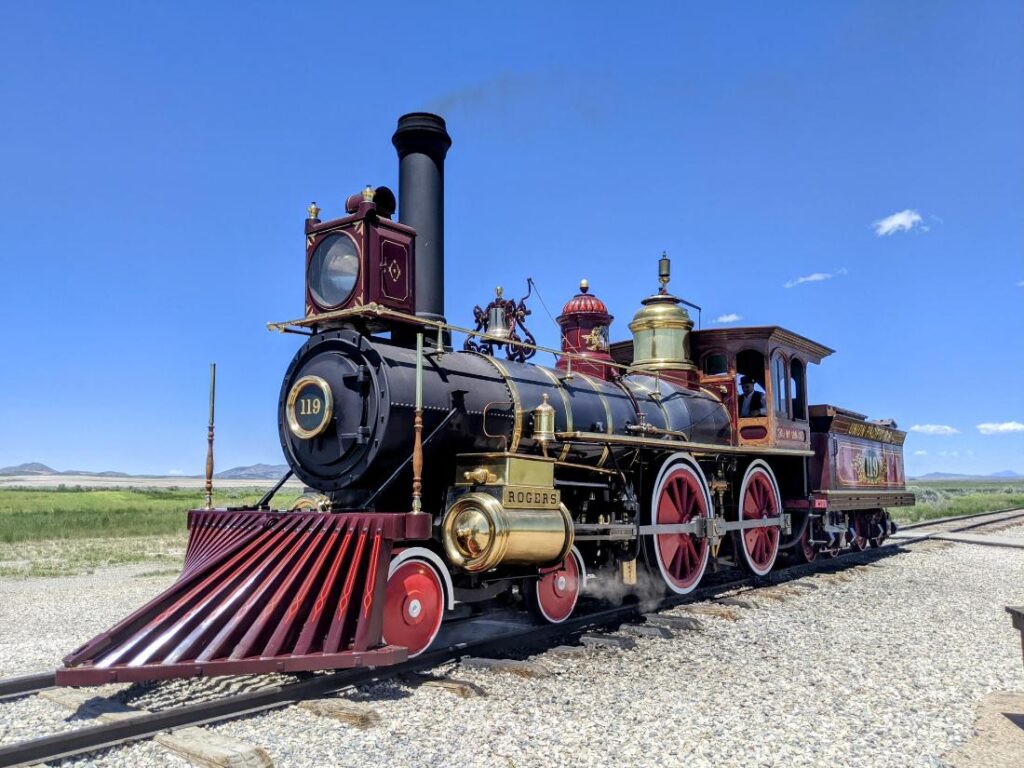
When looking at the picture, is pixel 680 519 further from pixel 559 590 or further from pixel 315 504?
pixel 315 504

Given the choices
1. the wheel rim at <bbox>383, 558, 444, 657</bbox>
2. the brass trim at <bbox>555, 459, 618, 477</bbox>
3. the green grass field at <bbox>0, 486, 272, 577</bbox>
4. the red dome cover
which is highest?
the red dome cover

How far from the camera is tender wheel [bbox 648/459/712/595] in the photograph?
8680 millimetres

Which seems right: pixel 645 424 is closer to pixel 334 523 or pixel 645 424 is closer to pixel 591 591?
pixel 591 591

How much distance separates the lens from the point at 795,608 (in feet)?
28.5

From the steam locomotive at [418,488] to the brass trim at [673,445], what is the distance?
0.04 metres

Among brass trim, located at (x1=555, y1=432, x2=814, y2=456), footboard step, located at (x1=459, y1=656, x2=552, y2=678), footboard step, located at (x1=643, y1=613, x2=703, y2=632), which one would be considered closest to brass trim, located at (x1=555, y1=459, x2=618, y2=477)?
brass trim, located at (x1=555, y1=432, x2=814, y2=456)

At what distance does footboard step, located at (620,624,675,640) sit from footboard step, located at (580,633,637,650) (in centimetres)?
39

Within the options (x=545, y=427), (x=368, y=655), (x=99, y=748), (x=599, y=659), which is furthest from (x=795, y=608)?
(x=99, y=748)

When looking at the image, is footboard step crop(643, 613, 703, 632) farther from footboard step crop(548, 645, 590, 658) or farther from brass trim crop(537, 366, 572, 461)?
brass trim crop(537, 366, 572, 461)

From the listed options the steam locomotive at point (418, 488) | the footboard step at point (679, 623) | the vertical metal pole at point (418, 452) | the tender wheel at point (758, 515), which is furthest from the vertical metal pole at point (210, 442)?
the tender wheel at point (758, 515)

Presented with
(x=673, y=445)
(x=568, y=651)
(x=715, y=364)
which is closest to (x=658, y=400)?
(x=673, y=445)

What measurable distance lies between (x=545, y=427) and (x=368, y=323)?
5.49 ft

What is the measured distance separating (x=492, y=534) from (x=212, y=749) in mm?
2470

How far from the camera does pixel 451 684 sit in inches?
206
